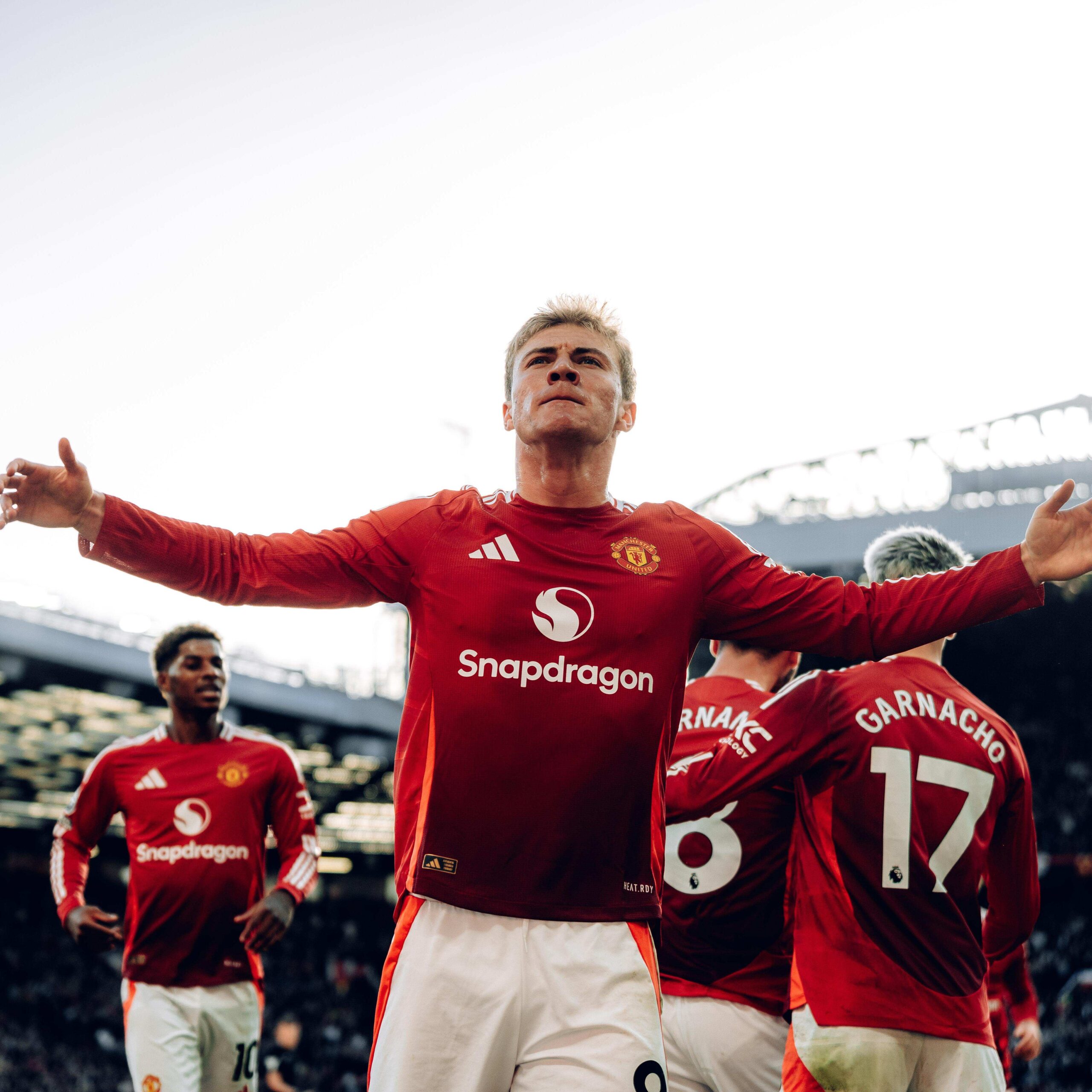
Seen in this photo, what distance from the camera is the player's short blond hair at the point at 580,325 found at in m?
2.96

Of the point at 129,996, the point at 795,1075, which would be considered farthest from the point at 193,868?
the point at 795,1075

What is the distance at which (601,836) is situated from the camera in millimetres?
2410

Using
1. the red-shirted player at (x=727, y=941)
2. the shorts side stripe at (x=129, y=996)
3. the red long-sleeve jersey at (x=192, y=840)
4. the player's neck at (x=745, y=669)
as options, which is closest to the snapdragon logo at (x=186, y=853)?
the red long-sleeve jersey at (x=192, y=840)

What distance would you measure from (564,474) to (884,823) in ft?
4.84

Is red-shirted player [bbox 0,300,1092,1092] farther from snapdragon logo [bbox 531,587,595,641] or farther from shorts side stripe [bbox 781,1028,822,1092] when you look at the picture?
shorts side stripe [bbox 781,1028,822,1092]

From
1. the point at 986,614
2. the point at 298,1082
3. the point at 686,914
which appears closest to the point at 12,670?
the point at 298,1082

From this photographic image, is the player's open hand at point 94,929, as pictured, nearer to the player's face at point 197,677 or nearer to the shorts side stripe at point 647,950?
the player's face at point 197,677

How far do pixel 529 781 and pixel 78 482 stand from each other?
3.69ft

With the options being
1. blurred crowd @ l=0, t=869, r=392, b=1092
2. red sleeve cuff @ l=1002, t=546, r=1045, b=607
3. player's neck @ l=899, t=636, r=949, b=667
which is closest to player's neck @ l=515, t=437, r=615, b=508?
red sleeve cuff @ l=1002, t=546, r=1045, b=607

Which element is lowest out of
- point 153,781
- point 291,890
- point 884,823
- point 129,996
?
point 129,996

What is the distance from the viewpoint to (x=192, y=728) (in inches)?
216

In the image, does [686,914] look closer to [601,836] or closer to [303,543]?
[601,836]

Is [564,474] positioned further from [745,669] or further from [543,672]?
[745,669]

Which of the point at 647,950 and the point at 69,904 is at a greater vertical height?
the point at 647,950
